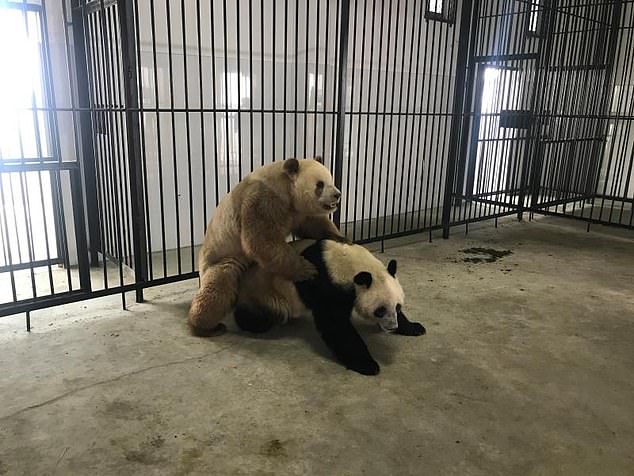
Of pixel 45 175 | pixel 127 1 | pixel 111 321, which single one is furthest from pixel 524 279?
pixel 45 175

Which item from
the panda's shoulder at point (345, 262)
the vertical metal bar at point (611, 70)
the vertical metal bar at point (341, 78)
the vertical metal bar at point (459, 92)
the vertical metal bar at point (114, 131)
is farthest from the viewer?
the vertical metal bar at point (611, 70)

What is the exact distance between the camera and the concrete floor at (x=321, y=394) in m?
2.06

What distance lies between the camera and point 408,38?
6160mm

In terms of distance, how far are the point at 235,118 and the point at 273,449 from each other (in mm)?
3665

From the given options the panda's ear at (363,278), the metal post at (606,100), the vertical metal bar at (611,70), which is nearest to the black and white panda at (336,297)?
the panda's ear at (363,278)

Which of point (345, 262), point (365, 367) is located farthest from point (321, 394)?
point (345, 262)

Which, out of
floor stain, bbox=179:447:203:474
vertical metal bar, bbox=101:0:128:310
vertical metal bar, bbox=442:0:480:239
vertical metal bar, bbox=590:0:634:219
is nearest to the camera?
floor stain, bbox=179:447:203:474

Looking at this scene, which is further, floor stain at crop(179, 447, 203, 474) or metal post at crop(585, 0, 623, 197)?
metal post at crop(585, 0, 623, 197)

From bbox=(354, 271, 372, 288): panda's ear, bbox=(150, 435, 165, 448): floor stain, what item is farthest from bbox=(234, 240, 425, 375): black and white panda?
bbox=(150, 435, 165, 448): floor stain

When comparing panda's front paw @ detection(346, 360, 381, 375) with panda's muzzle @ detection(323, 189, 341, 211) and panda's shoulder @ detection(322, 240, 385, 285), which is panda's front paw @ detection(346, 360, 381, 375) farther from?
panda's muzzle @ detection(323, 189, 341, 211)

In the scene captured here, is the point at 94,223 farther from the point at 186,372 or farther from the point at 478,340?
the point at 478,340

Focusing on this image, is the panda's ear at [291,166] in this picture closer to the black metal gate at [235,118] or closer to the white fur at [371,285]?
the white fur at [371,285]

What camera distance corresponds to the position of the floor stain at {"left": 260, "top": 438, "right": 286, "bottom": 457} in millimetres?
2066

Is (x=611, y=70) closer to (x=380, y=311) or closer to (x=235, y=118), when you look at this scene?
(x=235, y=118)
